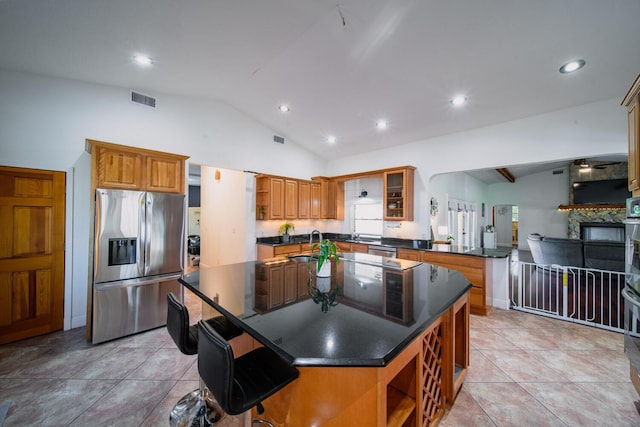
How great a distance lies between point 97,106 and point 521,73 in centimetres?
512

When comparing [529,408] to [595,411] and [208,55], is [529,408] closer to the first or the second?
[595,411]

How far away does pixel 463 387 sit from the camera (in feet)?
6.73

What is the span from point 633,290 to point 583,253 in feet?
16.0

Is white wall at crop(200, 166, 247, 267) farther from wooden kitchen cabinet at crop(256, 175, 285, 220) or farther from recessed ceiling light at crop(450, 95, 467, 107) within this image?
recessed ceiling light at crop(450, 95, 467, 107)

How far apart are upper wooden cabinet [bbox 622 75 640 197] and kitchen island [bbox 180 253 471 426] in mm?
1599

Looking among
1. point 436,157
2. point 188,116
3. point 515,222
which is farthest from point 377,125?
point 515,222

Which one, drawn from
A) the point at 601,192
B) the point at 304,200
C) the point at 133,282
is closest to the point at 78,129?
the point at 133,282

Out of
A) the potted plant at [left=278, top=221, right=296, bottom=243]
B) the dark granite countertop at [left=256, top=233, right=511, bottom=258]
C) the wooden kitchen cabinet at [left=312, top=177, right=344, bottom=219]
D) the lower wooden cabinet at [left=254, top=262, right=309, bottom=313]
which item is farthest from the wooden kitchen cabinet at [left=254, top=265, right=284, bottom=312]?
the wooden kitchen cabinet at [left=312, top=177, right=344, bottom=219]

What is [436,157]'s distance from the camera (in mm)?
4457

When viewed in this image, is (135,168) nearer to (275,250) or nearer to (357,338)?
(275,250)

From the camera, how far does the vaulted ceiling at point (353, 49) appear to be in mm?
2062

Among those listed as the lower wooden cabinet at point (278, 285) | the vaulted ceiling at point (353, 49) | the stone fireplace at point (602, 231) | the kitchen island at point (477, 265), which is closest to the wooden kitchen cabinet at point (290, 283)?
the lower wooden cabinet at point (278, 285)

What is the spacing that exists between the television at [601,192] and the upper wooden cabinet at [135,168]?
10857 mm

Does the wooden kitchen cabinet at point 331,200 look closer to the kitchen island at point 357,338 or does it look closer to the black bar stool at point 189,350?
the kitchen island at point 357,338
